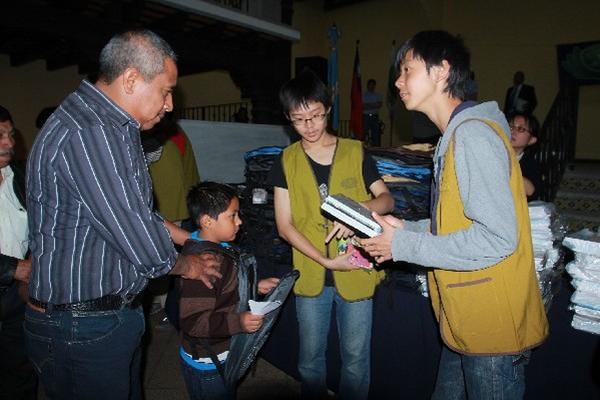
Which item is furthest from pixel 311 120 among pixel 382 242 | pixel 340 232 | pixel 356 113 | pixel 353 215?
pixel 356 113

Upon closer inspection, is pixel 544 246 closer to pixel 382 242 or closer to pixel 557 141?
pixel 382 242

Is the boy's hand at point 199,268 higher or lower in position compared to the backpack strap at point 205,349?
higher

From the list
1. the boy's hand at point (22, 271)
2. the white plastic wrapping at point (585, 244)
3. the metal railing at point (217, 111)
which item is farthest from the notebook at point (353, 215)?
the metal railing at point (217, 111)

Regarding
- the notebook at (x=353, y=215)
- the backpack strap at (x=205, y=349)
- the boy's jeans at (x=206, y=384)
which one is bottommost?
the boy's jeans at (x=206, y=384)

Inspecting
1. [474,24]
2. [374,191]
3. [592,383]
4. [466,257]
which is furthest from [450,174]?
[474,24]

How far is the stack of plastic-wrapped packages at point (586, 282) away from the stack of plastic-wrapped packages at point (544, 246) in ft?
0.35

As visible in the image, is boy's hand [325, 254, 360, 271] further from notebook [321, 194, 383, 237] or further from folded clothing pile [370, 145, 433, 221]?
folded clothing pile [370, 145, 433, 221]

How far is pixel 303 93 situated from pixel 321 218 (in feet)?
2.09

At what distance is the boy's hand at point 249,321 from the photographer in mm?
1670

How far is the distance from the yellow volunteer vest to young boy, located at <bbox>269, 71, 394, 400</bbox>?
0.67 m

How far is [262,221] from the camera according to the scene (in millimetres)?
2840

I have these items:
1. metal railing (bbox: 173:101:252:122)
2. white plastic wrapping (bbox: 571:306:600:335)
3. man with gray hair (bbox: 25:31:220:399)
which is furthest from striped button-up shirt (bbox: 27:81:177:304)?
metal railing (bbox: 173:101:252:122)

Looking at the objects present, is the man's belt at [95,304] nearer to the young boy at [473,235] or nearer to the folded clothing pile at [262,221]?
the young boy at [473,235]

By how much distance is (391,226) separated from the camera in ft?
4.88
